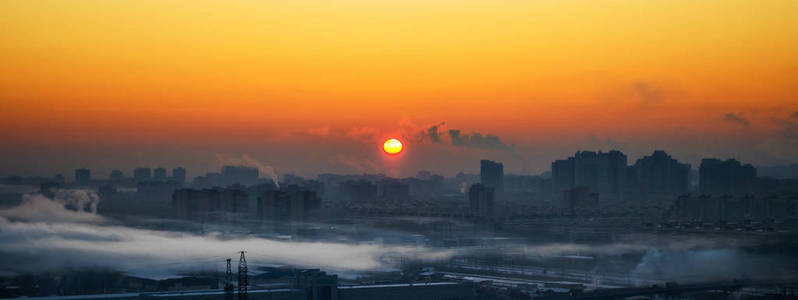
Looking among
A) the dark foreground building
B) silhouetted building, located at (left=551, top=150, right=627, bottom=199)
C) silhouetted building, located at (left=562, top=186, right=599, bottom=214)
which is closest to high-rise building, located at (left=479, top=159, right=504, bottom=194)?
silhouetted building, located at (left=551, top=150, right=627, bottom=199)

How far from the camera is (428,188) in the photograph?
Answer: 64.2 m

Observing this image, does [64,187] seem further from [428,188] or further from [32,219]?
[428,188]

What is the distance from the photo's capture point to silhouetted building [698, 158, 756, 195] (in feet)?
173

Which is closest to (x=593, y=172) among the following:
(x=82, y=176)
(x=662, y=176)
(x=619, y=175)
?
(x=619, y=175)

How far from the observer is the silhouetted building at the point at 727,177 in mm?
52594

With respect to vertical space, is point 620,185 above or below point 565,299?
above

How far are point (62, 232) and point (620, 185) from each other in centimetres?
3536

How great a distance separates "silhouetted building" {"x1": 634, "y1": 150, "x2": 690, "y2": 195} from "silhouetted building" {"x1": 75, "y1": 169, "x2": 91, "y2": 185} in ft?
99.4

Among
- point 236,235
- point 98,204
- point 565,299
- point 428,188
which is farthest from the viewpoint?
point 428,188

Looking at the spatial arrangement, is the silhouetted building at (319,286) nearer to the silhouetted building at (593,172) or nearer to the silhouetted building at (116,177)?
the silhouetted building at (116,177)

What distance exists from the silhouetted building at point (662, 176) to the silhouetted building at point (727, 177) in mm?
4068

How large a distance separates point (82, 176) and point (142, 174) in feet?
29.0

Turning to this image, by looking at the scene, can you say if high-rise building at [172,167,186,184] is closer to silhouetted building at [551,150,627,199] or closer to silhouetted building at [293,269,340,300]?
silhouetted building at [551,150,627,199]

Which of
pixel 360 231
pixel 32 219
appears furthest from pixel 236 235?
pixel 32 219
